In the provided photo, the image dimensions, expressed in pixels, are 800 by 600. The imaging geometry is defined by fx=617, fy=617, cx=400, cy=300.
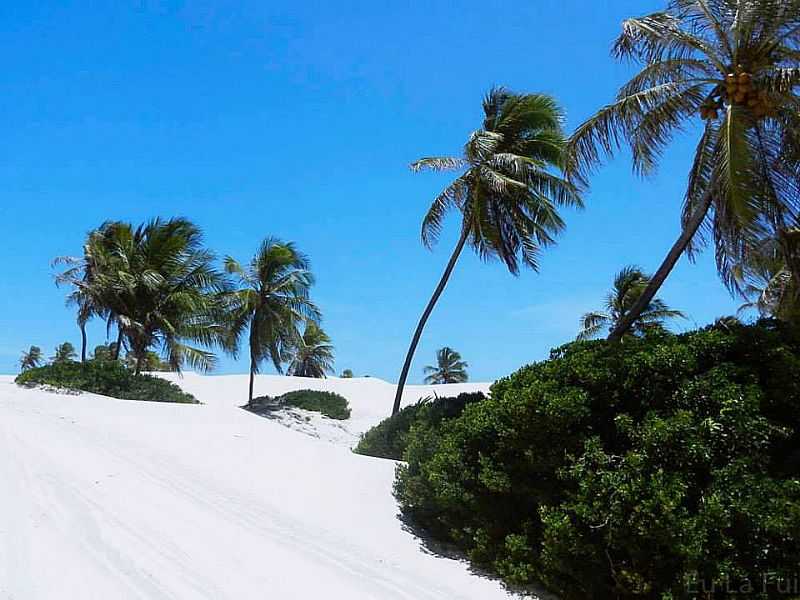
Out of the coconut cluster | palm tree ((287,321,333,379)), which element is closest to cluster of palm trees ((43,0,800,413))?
the coconut cluster

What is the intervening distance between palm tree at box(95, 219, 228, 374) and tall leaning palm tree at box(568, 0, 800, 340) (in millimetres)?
16507

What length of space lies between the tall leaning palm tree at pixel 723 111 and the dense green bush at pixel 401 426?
111 inches

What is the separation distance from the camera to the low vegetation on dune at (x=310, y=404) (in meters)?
22.8

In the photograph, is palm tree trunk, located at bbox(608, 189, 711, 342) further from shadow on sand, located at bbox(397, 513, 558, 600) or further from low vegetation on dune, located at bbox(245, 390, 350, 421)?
low vegetation on dune, located at bbox(245, 390, 350, 421)

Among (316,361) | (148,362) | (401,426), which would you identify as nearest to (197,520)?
(401,426)

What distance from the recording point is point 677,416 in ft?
16.3

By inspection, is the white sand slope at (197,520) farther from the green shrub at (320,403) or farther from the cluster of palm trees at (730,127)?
the green shrub at (320,403)

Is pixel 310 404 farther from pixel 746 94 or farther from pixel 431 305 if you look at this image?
pixel 746 94

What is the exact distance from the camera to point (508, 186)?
52.5ft

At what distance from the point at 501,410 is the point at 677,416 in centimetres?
162

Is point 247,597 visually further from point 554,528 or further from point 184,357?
point 184,357

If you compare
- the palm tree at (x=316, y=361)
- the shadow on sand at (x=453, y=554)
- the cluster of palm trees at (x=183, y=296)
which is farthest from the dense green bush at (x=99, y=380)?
the palm tree at (x=316, y=361)

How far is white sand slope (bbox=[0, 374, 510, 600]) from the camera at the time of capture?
4867 mm

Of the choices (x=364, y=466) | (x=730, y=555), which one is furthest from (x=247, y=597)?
(x=364, y=466)
